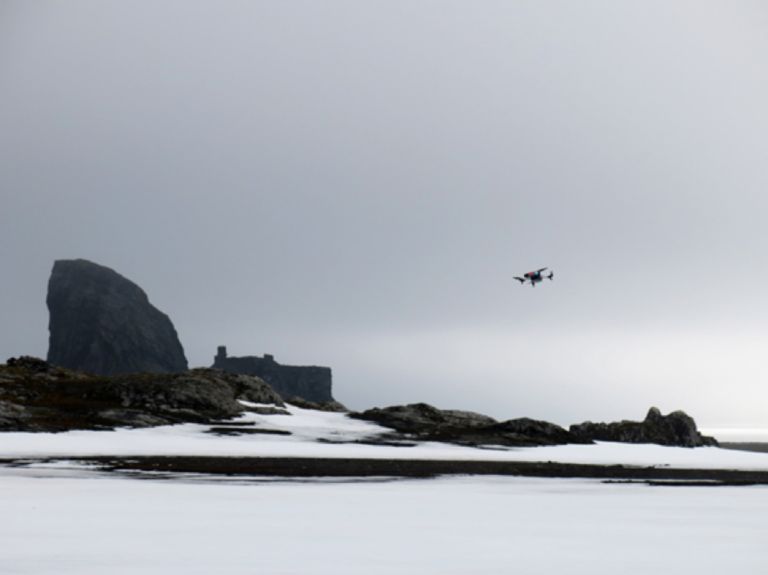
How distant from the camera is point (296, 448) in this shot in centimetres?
6475

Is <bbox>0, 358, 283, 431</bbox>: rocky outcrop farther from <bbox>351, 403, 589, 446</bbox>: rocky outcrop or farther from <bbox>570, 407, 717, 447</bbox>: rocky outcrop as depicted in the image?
<bbox>570, 407, 717, 447</bbox>: rocky outcrop

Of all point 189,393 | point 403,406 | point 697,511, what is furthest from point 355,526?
point 403,406

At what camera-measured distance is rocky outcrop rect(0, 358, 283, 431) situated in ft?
261

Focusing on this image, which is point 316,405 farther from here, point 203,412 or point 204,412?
point 203,412

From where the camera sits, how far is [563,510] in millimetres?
27609

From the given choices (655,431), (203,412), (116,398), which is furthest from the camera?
(655,431)

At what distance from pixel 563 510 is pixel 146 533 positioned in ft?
40.6

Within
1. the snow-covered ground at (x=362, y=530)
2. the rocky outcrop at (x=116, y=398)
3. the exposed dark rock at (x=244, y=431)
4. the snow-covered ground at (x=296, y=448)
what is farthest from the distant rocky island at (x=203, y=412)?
A: the snow-covered ground at (x=362, y=530)

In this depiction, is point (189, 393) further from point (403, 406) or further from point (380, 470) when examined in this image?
point (380, 470)

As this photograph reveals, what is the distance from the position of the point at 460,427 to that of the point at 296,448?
34.9m

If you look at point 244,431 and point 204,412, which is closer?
point 244,431

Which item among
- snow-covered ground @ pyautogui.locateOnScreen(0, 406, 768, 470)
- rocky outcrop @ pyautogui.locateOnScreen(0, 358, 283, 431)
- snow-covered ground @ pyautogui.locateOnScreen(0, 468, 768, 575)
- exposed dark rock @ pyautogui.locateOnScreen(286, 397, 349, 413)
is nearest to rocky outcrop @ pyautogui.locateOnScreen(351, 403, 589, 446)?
snow-covered ground @ pyautogui.locateOnScreen(0, 406, 768, 470)

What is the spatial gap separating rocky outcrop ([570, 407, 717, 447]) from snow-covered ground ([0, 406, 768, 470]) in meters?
19.4

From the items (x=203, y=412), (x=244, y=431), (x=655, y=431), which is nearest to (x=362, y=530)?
(x=244, y=431)
